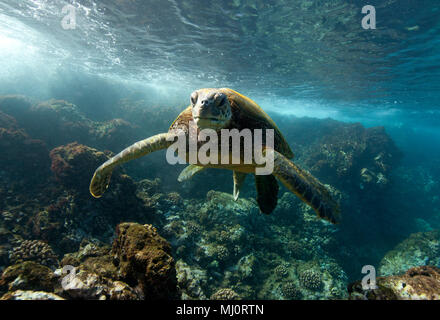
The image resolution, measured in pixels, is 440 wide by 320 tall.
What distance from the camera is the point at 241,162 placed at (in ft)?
9.48

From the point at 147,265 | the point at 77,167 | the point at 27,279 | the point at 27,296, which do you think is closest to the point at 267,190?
the point at 147,265

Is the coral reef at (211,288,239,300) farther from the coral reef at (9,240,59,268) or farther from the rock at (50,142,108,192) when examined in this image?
the rock at (50,142,108,192)

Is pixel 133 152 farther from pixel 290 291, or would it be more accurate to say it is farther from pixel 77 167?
pixel 290 291

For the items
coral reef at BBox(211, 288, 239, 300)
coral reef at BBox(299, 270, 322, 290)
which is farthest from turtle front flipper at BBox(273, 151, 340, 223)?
coral reef at BBox(299, 270, 322, 290)

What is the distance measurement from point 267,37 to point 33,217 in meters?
12.6

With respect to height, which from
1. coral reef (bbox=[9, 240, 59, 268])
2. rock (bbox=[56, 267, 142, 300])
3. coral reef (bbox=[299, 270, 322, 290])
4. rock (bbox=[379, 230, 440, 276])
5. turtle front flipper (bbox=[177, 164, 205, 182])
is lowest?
rock (bbox=[379, 230, 440, 276])

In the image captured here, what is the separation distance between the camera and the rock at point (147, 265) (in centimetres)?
234

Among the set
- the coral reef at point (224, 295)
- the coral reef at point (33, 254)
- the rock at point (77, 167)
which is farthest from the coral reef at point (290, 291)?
the rock at point (77, 167)

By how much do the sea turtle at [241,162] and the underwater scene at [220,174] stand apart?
24 millimetres

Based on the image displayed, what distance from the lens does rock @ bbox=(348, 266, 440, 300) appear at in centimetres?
193

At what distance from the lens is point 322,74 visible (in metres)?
15.8

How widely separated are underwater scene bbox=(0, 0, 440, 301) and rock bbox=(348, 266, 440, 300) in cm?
2

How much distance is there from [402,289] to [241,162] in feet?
7.40
